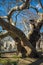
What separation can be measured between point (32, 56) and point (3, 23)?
3.92m

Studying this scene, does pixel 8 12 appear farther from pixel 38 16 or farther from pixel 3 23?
pixel 3 23

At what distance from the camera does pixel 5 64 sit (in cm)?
792

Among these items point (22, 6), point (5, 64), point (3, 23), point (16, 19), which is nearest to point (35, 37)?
point (16, 19)

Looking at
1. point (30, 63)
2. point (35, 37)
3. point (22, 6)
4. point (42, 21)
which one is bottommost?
point (30, 63)

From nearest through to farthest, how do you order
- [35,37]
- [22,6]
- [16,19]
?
[22,6] → [35,37] → [16,19]

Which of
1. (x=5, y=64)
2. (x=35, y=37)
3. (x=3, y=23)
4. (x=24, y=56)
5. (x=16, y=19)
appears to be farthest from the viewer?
(x=16, y=19)

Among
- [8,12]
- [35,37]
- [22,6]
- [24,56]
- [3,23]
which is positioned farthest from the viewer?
[35,37]

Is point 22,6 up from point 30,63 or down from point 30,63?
up

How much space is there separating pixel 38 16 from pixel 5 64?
4.14 m

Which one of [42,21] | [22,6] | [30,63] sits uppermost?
[22,6]

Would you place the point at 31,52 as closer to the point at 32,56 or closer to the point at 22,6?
the point at 32,56

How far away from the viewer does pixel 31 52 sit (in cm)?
1017

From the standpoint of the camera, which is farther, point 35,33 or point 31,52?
point 35,33

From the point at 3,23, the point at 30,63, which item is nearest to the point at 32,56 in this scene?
the point at 30,63
